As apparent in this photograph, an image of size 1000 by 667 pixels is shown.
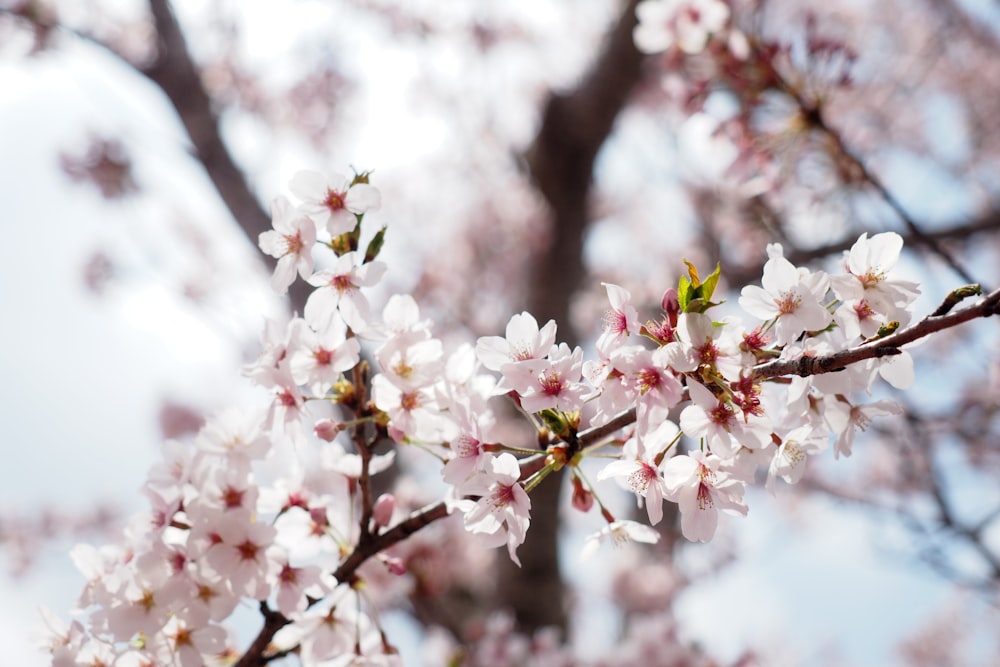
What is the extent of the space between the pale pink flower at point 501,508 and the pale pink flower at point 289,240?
1.25 feet

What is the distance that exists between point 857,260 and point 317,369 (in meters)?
0.72

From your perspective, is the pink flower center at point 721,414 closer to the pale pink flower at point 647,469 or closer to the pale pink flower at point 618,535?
the pale pink flower at point 647,469

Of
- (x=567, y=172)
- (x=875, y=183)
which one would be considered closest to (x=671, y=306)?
(x=875, y=183)

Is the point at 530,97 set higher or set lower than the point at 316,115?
lower

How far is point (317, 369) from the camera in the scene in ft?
3.39

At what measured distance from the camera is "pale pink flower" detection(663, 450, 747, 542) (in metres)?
0.88

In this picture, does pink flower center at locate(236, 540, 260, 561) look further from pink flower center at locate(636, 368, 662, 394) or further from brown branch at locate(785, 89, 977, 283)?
brown branch at locate(785, 89, 977, 283)

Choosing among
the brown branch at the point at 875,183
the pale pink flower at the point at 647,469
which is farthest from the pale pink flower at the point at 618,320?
the brown branch at the point at 875,183

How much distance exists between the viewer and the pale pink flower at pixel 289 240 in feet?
3.38

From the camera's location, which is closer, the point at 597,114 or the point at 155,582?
the point at 155,582

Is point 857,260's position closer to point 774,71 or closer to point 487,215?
point 774,71

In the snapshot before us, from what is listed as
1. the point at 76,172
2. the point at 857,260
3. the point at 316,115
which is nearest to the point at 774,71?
the point at 857,260

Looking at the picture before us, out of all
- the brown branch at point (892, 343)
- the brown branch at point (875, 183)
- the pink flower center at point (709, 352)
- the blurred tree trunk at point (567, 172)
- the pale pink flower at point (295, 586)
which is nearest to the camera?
the brown branch at point (892, 343)

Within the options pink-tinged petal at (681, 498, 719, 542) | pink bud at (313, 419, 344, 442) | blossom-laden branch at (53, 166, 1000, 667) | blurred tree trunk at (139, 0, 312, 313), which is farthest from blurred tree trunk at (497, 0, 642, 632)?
pink-tinged petal at (681, 498, 719, 542)
